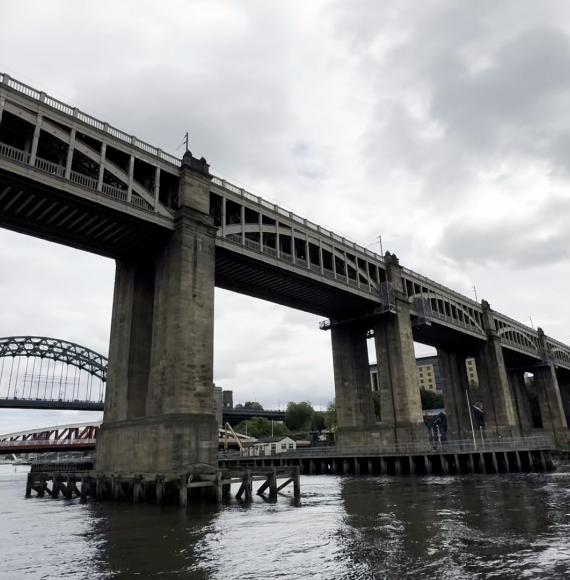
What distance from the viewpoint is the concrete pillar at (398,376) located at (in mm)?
57219

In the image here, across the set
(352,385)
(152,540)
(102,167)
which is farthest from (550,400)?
(152,540)

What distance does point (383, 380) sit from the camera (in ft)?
199

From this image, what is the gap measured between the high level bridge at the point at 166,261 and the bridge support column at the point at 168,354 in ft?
0.30

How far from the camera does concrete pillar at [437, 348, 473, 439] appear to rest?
276 feet

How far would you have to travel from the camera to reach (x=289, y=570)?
1291cm

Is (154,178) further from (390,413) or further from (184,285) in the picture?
(390,413)

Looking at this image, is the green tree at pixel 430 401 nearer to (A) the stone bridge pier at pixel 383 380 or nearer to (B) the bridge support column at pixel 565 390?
(B) the bridge support column at pixel 565 390

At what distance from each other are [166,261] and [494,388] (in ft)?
215

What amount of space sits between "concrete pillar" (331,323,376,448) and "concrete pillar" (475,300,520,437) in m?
29.1

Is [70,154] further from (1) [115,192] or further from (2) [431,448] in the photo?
(2) [431,448]

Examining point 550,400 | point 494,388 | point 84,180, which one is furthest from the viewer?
point 550,400

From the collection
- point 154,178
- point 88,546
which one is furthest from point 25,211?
point 88,546

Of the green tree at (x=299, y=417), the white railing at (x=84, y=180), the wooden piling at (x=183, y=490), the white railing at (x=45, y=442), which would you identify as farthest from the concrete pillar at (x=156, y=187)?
the green tree at (x=299, y=417)

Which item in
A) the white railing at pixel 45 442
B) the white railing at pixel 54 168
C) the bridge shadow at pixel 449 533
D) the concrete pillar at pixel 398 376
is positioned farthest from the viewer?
the white railing at pixel 45 442
